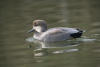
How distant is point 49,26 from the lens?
13312mm

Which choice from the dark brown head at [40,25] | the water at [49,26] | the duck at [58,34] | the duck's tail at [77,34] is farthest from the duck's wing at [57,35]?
the dark brown head at [40,25]

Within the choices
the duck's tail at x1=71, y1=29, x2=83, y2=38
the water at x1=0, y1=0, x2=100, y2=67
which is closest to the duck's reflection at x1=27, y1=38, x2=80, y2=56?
the water at x1=0, y1=0, x2=100, y2=67

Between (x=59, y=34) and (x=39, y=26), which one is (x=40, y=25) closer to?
(x=39, y=26)

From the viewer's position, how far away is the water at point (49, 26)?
9062 millimetres

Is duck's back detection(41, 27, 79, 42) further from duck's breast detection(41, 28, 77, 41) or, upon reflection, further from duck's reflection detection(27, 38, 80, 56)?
duck's reflection detection(27, 38, 80, 56)

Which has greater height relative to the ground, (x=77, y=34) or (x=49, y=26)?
(x=49, y=26)

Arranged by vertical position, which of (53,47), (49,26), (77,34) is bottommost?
(53,47)

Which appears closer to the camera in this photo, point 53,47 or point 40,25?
point 53,47

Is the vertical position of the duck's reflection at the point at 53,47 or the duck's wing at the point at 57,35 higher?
the duck's wing at the point at 57,35

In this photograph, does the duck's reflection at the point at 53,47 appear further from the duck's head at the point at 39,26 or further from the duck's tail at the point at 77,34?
the duck's head at the point at 39,26

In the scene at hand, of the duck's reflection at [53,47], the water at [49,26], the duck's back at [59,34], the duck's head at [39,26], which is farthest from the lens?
the duck's head at [39,26]

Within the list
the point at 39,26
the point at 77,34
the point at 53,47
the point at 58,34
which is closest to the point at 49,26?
the point at 39,26

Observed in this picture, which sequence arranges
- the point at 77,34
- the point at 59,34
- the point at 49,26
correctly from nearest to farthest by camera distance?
1. the point at 77,34
2. the point at 59,34
3. the point at 49,26

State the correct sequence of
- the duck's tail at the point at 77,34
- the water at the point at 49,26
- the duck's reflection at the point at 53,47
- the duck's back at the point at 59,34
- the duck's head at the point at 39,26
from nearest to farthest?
1. the water at the point at 49,26
2. the duck's reflection at the point at 53,47
3. the duck's tail at the point at 77,34
4. the duck's back at the point at 59,34
5. the duck's head at the point at 39,26
